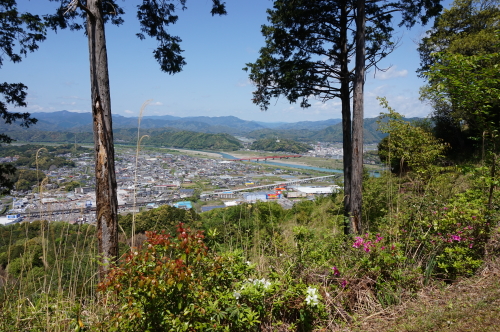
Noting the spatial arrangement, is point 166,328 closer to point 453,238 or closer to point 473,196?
point 453,238

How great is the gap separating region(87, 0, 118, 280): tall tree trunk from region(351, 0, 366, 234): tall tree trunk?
3.08 m

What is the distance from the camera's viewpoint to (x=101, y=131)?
267 centimetres

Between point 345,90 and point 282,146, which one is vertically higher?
point 345,90

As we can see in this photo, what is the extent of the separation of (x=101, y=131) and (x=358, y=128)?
3.29 metres

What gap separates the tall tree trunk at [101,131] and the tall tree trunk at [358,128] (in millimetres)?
3078

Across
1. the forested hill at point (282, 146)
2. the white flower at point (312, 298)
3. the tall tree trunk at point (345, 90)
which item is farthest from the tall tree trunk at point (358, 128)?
the forested hill at point (282, 146)

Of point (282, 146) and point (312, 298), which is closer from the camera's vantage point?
point (312, 298)

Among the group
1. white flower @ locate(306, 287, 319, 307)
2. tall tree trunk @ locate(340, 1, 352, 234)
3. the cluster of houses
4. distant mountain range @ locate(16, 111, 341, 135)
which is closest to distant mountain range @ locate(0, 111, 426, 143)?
distant mountain range @ locate(16, 111, 341, 135)

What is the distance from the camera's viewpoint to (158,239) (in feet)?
4.44

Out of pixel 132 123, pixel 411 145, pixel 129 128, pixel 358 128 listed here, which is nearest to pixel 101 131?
pixel 358 128

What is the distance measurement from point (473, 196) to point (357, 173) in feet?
5.07

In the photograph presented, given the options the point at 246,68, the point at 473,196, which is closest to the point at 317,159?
the point at 246,68

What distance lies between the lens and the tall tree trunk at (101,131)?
103 inches

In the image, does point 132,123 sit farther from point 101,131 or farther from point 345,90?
point 101,131
